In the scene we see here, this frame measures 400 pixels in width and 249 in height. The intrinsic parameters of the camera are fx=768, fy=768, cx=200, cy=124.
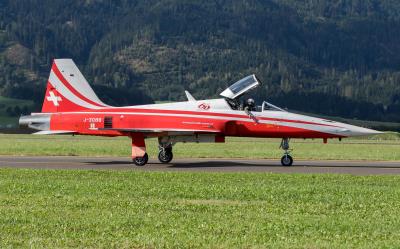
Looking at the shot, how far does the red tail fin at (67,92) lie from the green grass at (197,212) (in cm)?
1040

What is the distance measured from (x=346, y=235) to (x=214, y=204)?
4.37 meters

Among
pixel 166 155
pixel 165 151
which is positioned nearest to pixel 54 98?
pixel 165 151

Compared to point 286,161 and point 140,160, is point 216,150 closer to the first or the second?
point 286,161

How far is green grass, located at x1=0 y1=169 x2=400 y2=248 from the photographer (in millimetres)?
12227

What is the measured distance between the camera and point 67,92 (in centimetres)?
3325

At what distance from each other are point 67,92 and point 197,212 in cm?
1911

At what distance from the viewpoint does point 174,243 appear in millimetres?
11898

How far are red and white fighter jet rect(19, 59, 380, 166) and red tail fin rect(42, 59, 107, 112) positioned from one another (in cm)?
39

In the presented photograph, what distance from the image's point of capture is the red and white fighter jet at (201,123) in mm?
31047

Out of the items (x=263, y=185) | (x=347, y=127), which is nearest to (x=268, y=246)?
(x=263, y=185)

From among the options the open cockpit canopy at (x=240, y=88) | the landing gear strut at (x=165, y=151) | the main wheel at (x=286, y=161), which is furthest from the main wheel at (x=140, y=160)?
the main wheel at (x=286, y=161)

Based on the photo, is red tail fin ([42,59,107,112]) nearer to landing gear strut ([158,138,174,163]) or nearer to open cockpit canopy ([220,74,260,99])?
landing gear strut ([158,138,174,163])

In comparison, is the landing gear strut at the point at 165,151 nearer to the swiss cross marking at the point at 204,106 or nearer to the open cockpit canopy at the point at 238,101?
the swiss cross marking at the point at 204,106

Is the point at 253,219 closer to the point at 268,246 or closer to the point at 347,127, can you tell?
the point at 268,246
